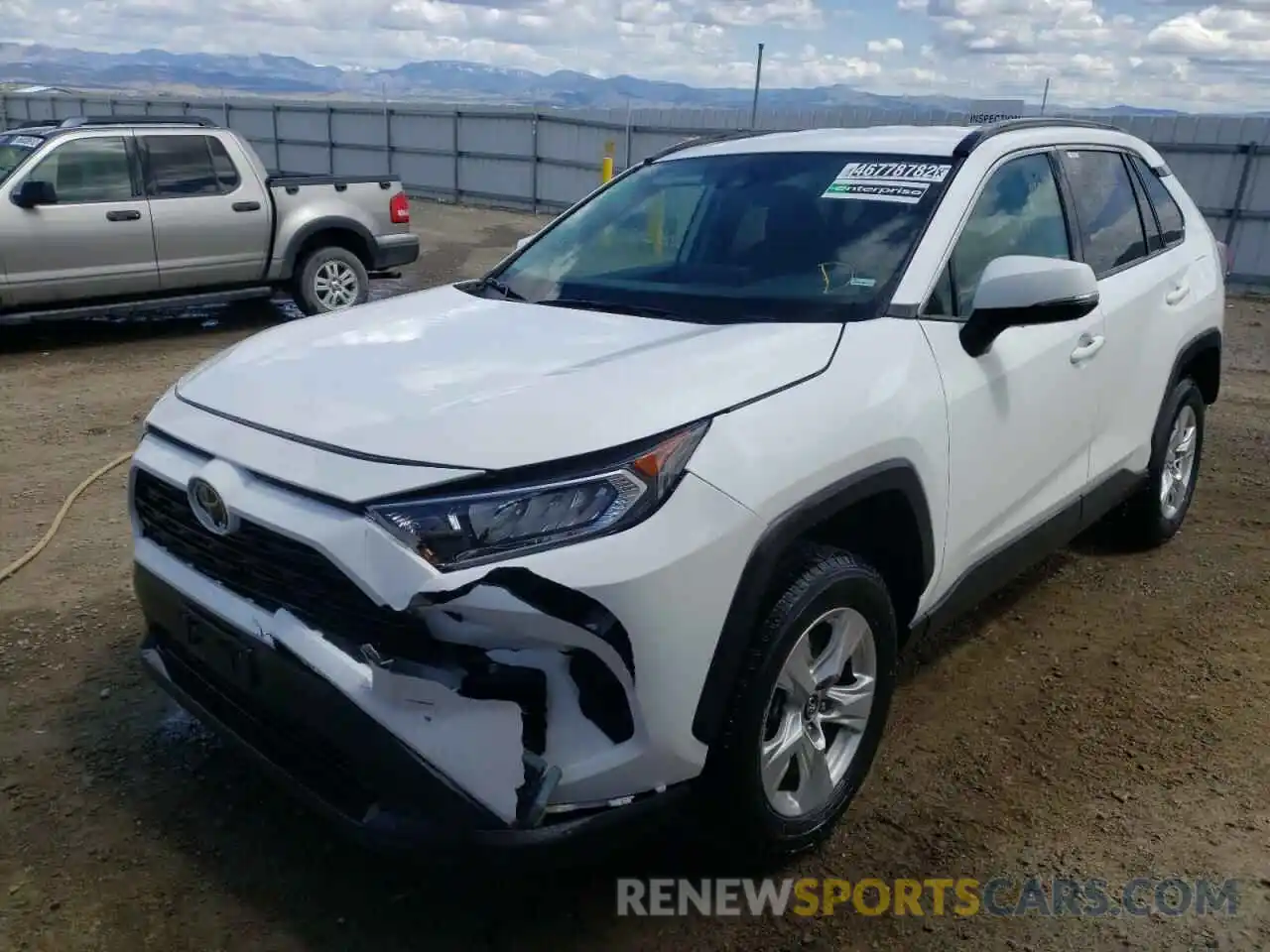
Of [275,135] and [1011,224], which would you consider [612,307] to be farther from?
[275,135]

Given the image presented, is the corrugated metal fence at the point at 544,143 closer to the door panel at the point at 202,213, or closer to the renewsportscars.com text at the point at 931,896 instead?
the door panel at the point at 202,213

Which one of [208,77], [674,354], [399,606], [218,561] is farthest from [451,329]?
[208,77]

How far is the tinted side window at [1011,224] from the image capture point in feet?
10.2

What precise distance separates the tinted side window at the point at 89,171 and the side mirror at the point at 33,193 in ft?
0.46

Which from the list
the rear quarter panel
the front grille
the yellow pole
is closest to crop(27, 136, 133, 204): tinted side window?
the rear quarter panel

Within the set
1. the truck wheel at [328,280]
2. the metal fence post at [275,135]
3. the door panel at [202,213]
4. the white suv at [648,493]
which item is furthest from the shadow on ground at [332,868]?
the metal fence post at [275,135]

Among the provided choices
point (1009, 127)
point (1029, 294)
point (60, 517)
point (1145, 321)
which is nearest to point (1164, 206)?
point (1145, 321)

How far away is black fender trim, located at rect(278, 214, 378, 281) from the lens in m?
9.58

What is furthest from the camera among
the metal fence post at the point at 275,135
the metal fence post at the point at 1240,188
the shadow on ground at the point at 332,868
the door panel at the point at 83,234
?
the metal fence post at the point at 275,135

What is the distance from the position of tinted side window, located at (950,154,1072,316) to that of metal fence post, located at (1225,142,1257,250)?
36.9 feet

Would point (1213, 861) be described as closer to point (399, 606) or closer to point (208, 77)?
point (399, 606)

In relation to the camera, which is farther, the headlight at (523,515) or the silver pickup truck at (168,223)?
the silver pickup truck at (168,223)

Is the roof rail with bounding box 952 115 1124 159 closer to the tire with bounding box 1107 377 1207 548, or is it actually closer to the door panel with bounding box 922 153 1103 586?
the door panel with bounding box 922 153 1103 586

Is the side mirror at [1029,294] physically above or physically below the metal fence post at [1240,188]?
above
